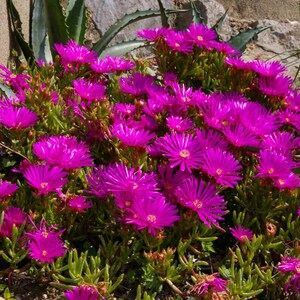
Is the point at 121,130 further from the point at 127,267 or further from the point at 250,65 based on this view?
the point at 250,65

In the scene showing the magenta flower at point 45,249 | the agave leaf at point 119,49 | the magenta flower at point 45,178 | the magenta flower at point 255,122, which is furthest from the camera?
the agave leaf at point 119,49

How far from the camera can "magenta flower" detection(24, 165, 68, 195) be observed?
1350mm

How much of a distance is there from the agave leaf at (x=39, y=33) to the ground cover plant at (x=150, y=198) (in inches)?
37.7

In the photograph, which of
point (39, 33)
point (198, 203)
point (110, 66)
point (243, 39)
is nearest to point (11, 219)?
point (198, 203)

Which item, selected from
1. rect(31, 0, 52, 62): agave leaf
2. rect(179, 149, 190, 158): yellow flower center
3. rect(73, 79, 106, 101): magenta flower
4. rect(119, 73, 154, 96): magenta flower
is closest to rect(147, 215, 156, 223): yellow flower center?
rect(179, 149, 190, 158): yellow flower center

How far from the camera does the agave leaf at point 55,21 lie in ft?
8.62

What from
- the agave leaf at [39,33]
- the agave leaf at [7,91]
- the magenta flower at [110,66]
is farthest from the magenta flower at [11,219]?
the agave leaf at [39,33]

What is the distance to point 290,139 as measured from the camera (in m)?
1.71

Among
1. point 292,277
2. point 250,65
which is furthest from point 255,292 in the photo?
point 250,65

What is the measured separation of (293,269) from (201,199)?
10.3 inches

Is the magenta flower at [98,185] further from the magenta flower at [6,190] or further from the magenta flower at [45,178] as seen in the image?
the magenta flower at [6,190]

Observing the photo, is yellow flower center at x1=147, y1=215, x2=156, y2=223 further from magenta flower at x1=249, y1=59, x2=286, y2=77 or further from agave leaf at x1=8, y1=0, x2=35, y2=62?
agave leaf at x1=8, y1=0, x2=35, y2=62

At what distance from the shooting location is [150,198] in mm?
1299

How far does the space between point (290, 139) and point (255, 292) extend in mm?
586
